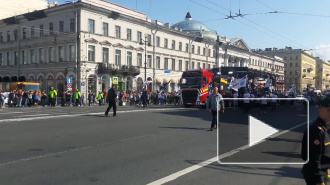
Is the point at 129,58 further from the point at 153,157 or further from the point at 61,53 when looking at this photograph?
the point at 153,157

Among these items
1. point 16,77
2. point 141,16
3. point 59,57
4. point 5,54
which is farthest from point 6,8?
point 141,16

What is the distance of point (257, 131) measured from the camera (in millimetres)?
4410

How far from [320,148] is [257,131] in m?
1.38

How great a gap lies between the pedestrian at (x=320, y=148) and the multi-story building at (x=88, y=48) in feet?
132

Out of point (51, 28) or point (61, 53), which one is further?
point (51, 28)

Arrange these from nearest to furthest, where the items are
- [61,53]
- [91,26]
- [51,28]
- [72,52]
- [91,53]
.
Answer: [72,52] < [91,26] < [91,53] < [61,53] < [51,28]

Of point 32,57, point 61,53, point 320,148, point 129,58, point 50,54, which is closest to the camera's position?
point 320,148

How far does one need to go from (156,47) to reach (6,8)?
28556 mm

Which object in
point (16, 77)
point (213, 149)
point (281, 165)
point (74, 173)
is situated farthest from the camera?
point (16, 77)

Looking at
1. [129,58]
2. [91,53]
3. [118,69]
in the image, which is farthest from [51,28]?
[129,58]

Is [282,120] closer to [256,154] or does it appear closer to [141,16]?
[256,154]

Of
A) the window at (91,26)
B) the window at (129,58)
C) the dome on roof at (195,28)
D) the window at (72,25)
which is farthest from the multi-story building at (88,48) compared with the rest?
the dome on roof at (195,28)

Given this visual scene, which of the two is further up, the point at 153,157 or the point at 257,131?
the point at 257,131

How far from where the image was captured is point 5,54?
173 ft
